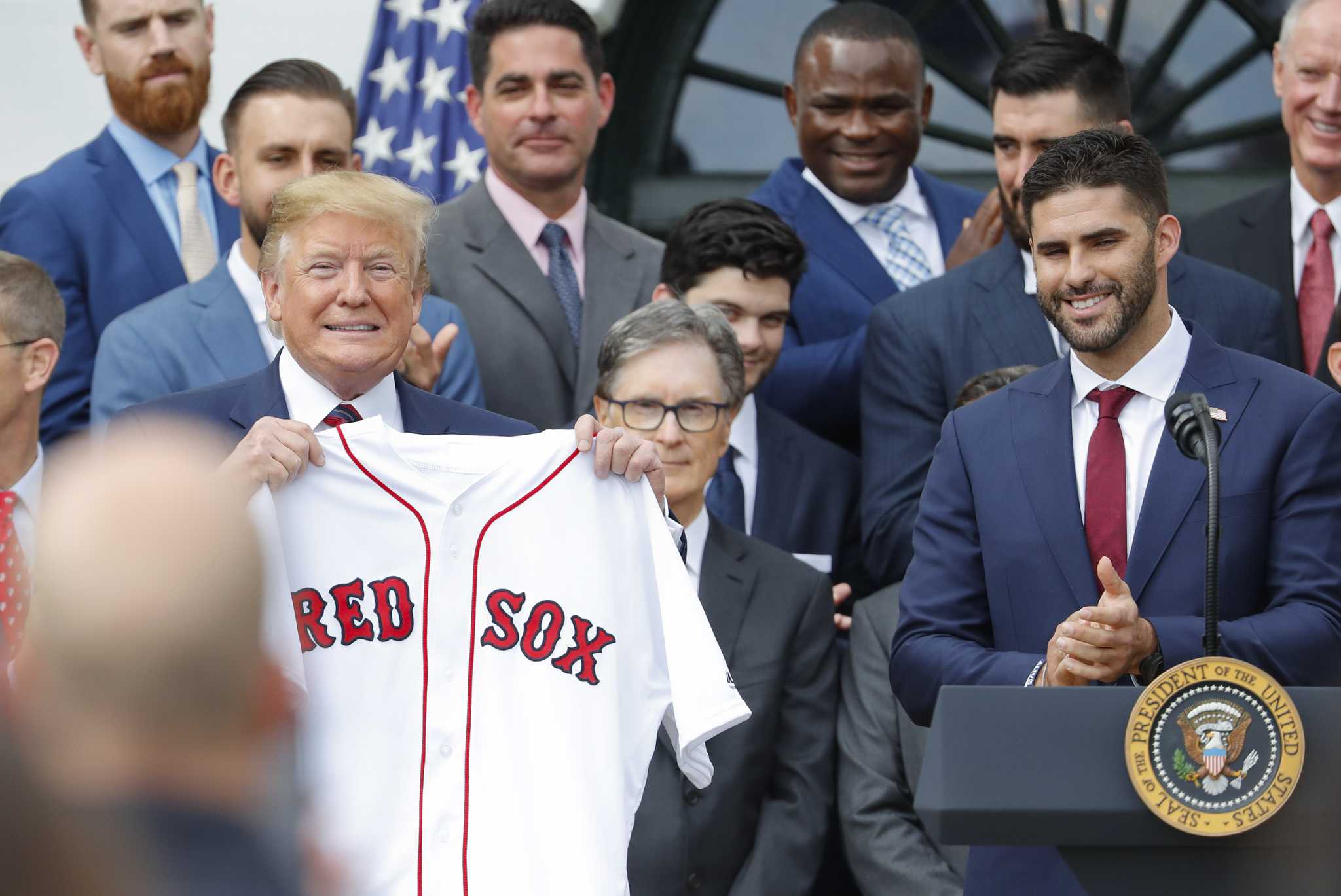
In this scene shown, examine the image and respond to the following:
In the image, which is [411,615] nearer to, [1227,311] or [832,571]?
[832,571]

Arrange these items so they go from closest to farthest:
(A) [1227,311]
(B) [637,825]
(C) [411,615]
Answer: (C) [411,615], (B) [637,825], (A) [1227,311]

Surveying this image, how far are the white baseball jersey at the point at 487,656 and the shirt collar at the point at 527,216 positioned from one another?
1856 mm

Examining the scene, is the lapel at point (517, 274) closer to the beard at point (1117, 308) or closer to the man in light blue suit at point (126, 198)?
the man in light blue suit at point (126, 198)

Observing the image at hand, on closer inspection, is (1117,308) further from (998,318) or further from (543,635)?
(543,635)

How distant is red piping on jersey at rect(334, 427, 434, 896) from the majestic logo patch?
0.15 ft

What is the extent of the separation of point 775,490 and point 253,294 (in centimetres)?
142

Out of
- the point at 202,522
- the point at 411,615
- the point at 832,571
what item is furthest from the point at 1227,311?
the point at 202,522

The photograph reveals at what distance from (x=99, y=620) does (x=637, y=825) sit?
8.99ft

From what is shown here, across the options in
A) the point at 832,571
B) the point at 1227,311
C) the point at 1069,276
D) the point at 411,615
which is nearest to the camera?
the point at 411,615

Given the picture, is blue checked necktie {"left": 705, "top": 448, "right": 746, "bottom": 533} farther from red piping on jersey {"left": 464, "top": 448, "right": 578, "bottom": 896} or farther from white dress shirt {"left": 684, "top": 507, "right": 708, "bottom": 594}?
red piping on jersey {"left": 464, "top": 448, "right": 578, "bottom": 896}

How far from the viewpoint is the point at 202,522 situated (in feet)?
5.72

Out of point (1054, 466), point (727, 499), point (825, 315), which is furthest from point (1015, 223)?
point (1054, 466)

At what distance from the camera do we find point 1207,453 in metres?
3.06

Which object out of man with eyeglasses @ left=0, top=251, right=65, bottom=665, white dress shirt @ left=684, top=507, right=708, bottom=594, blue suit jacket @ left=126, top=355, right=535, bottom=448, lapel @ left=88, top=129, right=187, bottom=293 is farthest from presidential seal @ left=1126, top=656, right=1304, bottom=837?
lapel @ left=88, top=129, right=187, bottom=293
